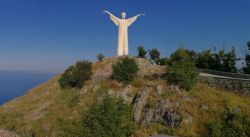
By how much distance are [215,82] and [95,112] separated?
1189 cm

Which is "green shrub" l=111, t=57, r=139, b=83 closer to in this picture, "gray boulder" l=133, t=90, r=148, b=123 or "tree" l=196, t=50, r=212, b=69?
"gray boulder" l=133, t=90, r=148, b=123

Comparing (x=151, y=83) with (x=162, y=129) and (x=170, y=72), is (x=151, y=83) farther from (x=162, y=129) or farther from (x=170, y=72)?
(x=162, y=129)

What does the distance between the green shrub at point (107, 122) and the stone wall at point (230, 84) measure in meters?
8.94

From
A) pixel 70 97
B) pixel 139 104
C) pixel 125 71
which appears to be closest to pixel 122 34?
pixel 125 71

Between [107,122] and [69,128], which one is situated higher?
[107,122]

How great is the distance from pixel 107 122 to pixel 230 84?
11589 mm

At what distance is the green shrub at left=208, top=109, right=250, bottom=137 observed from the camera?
69.4 feet

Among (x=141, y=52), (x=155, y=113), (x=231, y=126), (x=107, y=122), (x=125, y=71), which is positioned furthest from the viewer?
(x=141, y=52)

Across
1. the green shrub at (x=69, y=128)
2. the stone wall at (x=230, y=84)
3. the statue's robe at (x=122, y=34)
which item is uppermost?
the statue's robe at (x=122, y=34)

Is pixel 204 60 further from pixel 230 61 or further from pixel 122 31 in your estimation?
pixel 122 31

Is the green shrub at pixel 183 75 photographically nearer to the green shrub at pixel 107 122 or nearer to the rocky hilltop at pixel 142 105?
the rocky hilltop at pixel 142 105

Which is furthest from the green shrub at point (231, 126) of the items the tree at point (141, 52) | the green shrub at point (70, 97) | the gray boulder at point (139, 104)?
the tree at point (141, 52)

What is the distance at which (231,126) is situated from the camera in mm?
21844

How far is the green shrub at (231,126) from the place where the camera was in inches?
832
